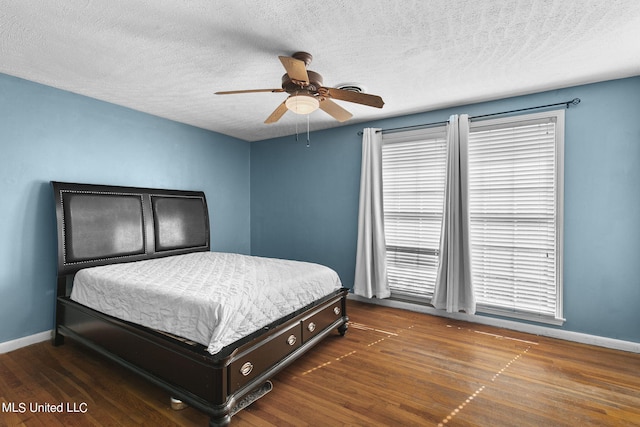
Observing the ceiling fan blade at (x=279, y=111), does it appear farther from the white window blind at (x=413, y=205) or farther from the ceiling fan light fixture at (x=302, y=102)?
the white window blind at (x=413, y=205)

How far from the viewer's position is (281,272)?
8.74 feet

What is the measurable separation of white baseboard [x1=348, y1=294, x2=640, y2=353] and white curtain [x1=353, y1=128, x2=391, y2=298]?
28cm

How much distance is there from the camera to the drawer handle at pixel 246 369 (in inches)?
73.2

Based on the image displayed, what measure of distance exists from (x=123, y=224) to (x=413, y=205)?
333 cm

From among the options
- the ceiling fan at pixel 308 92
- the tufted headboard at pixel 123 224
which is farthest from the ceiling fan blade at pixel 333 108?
the tufted headboard at pixel 123 224

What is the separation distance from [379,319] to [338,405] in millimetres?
1647

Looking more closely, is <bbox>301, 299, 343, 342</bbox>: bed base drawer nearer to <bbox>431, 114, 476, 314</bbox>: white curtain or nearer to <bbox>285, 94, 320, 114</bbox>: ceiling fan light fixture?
<bbox>431, 114, 476, 314</bbox>: white curtain

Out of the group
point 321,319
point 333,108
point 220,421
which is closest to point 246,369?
point 220,421

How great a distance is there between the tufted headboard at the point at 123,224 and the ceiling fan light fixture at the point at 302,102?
2.25m

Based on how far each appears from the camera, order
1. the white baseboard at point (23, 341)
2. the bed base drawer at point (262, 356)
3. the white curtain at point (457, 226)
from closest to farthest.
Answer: the bed base drawer at point (262, 356), the white baseboard at point (23, 341), the white curtain at point (457, 226)

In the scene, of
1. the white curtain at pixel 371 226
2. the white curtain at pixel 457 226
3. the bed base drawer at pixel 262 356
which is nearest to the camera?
the bed base drawer at pixel 262 356

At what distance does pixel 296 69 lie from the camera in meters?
1.93

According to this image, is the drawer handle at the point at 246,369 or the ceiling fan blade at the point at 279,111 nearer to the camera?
the drawer handle at the point at 246,369

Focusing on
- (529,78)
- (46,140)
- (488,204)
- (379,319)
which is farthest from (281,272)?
(529,78)
